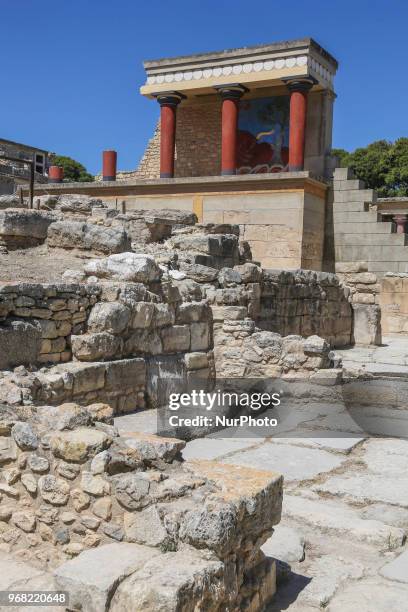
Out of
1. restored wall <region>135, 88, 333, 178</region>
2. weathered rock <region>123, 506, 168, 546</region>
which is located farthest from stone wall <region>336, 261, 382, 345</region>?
weathered rock <region>123, 506, 168, 546</region>

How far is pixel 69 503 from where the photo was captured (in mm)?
3004

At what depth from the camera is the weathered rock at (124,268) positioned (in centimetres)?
673

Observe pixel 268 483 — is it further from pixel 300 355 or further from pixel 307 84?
pixel 307 84

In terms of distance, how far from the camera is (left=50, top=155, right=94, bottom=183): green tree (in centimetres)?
4434

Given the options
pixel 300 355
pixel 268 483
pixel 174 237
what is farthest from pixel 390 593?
pixel 174 237

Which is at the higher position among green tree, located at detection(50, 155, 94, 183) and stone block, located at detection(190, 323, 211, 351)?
green tree, located at detection(50, 155, 94, 183)

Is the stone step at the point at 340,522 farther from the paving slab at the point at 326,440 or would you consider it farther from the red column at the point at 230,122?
the red column at the point at 230,122

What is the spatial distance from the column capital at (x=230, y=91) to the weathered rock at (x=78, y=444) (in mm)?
15603

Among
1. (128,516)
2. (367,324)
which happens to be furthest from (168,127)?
(128,516)

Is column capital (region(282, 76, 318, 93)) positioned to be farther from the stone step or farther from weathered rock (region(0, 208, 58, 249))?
the stone step

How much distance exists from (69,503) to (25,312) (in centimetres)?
→ 265

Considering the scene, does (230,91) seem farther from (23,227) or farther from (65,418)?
(65,418)

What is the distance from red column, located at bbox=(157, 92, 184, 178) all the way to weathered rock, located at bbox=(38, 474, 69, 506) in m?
15.8

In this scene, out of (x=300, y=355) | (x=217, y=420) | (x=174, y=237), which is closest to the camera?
(x=217, y=420)
